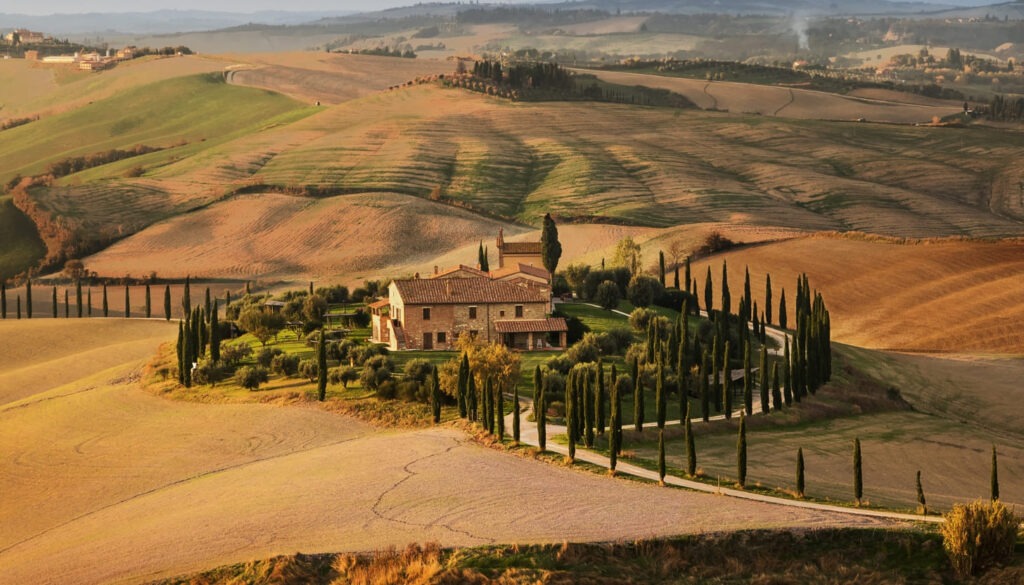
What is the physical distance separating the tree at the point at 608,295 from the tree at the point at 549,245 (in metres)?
4.44

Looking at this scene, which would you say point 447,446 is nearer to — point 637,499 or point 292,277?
point 637,499

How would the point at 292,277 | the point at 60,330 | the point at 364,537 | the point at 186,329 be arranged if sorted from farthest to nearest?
1. the point at 292,277
2. the point at 60,330
3. the point at 186,329
4. the point at 364,537

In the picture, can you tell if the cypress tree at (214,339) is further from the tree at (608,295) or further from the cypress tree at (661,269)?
the cypress tree at (661,269)

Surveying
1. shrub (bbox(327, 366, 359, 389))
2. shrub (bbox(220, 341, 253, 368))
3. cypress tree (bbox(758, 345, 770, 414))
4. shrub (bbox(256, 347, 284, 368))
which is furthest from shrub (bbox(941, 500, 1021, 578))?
shrub (bbox(220, 341, 253, 368))

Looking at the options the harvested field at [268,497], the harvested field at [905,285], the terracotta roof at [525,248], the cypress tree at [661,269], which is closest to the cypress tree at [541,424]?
the harvested field at [268,497]

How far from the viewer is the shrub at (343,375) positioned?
77125mm

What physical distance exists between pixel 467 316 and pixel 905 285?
1520 inches

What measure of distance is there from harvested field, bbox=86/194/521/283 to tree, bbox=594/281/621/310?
111 ft

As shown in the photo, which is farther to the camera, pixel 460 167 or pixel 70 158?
pixel 70 158

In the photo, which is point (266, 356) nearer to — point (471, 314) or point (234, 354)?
point (234, 354)

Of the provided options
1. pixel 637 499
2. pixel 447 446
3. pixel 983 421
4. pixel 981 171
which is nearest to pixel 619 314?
pixel 983 421

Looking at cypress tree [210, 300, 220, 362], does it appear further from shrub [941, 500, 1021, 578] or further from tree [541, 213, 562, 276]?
shrub [941, 500, 1021, 578]

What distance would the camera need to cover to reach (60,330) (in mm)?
107438

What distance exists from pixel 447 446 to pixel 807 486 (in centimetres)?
1411
